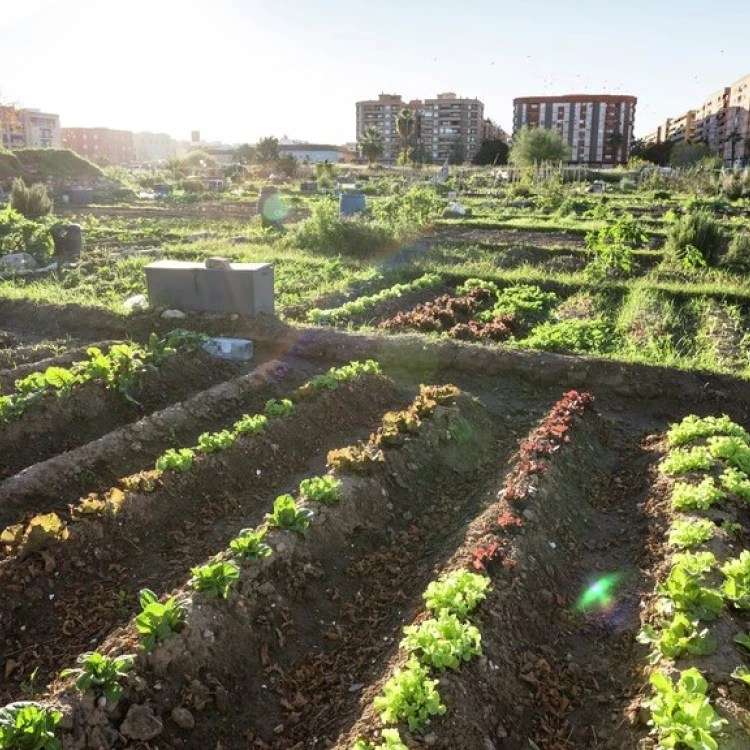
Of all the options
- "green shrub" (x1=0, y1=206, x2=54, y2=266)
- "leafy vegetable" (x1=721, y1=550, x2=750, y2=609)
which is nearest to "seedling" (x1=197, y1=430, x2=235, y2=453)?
"leafy vegetable" (x1=721, y1=550, x2=750, y2=609)

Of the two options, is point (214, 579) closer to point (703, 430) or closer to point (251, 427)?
point (251, 427)

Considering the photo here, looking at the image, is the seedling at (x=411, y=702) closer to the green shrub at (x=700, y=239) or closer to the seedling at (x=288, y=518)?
the seedling at (x=288, y=518)

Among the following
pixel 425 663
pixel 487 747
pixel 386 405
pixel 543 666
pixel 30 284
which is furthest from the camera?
pixel 30 284

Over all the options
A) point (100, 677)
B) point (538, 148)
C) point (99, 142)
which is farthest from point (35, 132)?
point (100, 677)

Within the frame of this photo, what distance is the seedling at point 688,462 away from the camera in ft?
21.7

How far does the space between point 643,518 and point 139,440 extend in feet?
16.6

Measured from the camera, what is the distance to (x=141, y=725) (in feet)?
12.5

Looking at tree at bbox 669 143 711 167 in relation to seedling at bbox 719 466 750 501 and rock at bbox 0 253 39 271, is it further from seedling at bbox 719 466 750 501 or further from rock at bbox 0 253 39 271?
seedling at bbox 719 466 750 501

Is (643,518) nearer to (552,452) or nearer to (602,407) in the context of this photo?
(552,452)

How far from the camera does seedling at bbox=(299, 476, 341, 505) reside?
5867mm

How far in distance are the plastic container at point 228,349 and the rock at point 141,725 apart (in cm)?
669

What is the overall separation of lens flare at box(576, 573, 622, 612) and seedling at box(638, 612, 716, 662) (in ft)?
2.39

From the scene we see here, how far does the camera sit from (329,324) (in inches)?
475

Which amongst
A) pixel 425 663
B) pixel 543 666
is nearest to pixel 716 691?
pixel 543 666
